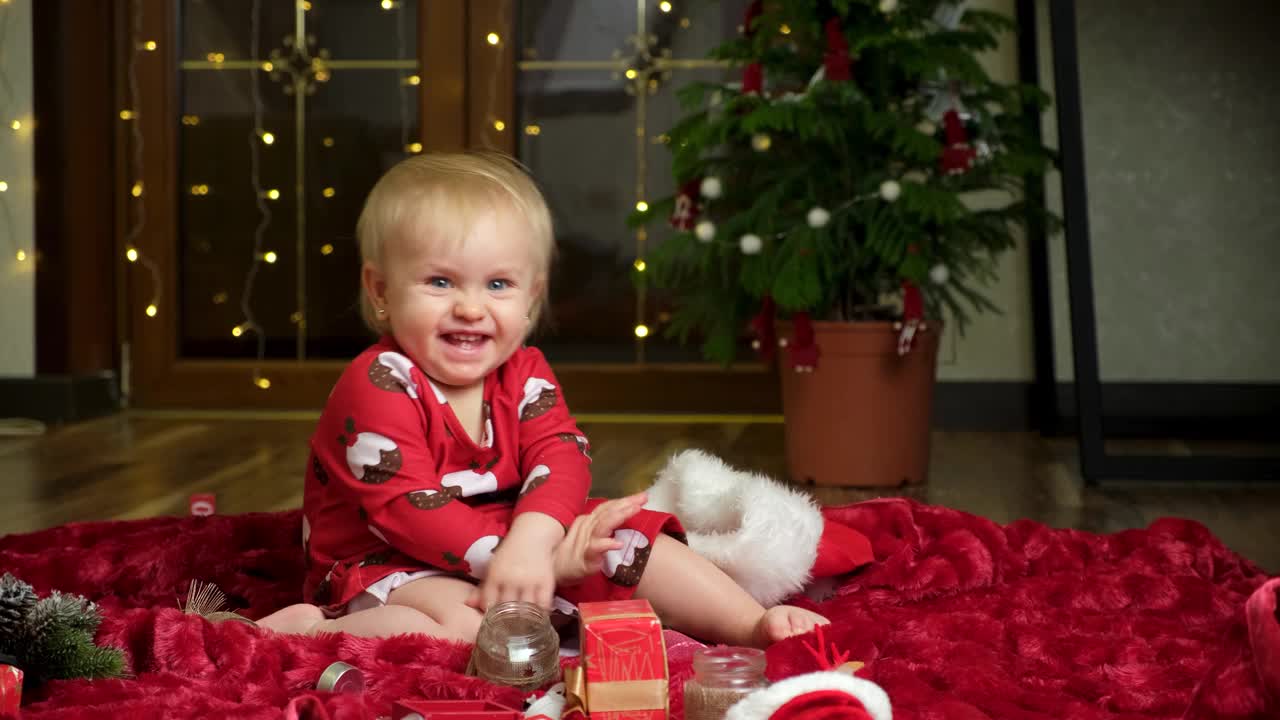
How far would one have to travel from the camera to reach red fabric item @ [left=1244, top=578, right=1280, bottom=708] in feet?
3.03

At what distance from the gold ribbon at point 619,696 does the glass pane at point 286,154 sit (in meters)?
2.73

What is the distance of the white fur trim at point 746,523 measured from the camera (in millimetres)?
1415

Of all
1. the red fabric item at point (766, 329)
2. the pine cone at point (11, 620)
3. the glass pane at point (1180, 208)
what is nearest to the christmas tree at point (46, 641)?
the pine cone at point (11, 620)

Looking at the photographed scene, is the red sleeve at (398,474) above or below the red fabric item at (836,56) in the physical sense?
below

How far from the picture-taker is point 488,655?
112cm

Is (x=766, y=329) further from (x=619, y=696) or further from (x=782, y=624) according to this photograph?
(x=619, y=696)

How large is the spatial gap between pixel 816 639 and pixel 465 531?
0.36 metres

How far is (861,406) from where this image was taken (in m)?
2.52

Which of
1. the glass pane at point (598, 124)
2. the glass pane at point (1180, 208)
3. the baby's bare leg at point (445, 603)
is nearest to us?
the baby's bare leg at point (445, 603)

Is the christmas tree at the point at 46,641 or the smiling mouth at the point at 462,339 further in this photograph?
the smiling mouth at the point at 462,339

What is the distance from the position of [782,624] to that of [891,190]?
1.31 metres

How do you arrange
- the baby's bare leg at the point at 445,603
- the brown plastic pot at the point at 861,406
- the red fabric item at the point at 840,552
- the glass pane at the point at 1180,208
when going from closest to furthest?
the baby's bare leg at the point at 445,603
the red fabric item at the point at 840,552
the brown plastic pot at the point at 861,406
the glass pane at the point at 1180,208

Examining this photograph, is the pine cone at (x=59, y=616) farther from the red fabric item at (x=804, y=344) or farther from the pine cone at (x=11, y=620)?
the red fabric item at (x=804, y=344)

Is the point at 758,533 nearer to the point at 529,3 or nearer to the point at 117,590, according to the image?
the point at 117,590
